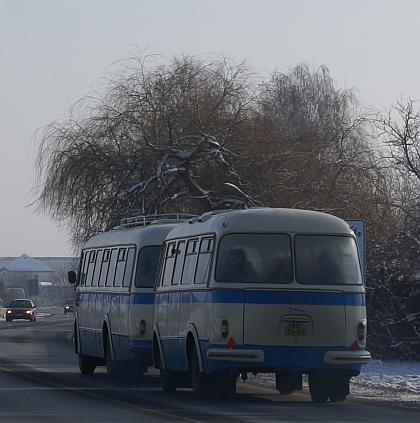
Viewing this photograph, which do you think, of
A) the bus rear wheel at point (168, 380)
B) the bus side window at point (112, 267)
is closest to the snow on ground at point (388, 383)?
the bus rear wheel at point (168, 380)

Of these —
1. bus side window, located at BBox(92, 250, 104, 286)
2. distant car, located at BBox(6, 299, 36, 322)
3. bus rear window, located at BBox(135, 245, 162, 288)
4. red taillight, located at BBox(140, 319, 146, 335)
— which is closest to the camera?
red taillight, located at BBox(140, 319, 146, 335)

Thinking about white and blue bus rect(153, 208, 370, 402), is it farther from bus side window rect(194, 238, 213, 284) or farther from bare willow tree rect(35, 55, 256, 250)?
bare willow tree rect(35, 55, 256, 250)

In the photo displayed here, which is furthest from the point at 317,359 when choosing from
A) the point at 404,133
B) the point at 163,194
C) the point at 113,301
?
the point at 163,194

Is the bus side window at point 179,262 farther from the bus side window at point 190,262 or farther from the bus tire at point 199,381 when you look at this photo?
the bus tire at point 199,381

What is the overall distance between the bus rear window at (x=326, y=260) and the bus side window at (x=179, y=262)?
2522 millimetres

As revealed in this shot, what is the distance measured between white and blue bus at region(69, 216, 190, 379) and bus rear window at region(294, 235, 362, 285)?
14.6 ft

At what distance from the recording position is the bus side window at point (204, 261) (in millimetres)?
15354

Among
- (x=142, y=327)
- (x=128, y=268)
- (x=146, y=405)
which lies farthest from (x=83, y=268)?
(x=146, y=405)

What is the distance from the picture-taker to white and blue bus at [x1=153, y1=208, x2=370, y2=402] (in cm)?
1454

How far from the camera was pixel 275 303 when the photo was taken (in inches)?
574

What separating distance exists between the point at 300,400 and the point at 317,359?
1.64 metres

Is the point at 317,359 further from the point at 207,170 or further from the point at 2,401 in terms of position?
the point at 207,170

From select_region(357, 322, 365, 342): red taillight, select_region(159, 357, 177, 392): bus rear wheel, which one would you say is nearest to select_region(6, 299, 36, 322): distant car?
select_region(159, 357, 177, 392): bus rear wheel

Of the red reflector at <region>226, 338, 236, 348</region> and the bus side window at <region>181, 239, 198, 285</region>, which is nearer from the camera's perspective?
the red reflector at <region>226, 338, 236, 348</region>
